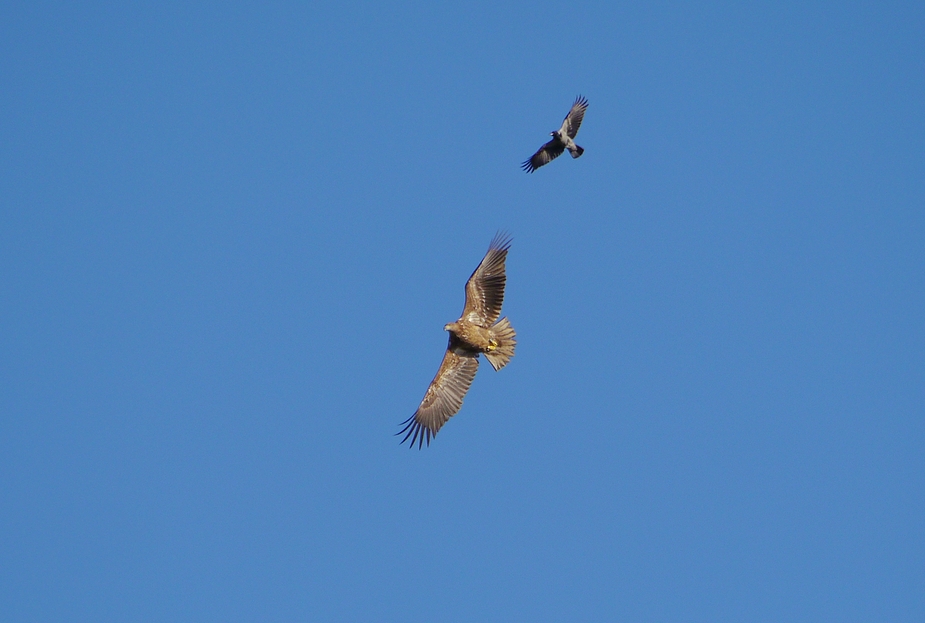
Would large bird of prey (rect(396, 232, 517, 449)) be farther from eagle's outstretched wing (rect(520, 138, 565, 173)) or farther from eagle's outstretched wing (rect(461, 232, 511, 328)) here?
eagle's outstretched wing (rect(520, 138, 565, 173))

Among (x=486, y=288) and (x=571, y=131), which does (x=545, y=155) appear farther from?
(x=486, y=288)

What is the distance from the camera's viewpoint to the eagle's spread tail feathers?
17.4m

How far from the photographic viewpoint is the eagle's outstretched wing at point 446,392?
1752 cm

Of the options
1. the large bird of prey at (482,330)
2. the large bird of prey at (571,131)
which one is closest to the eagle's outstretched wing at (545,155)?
the large bird of prey at (571,131)

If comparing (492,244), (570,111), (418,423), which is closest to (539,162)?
(570,111)

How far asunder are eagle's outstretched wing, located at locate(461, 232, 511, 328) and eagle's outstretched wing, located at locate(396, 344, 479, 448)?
1.78ft

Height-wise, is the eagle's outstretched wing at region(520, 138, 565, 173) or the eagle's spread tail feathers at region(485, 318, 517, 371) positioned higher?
the eagle's outstretched wing at region(520, 138, 565, 173)

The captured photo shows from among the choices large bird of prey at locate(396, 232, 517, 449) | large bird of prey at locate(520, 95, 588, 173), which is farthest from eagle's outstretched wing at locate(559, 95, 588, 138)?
large bird of prey at locate(396, 232, 517, 449)

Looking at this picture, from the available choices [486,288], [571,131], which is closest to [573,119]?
[571,131]

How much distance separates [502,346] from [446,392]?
3.64 ft

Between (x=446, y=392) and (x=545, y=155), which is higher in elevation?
(x=545, y=155)

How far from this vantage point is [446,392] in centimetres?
1769

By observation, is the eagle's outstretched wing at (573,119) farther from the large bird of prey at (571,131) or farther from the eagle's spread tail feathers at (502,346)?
the eagle's spread tail feathers at (502,346)

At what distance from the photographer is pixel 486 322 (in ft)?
57.4
